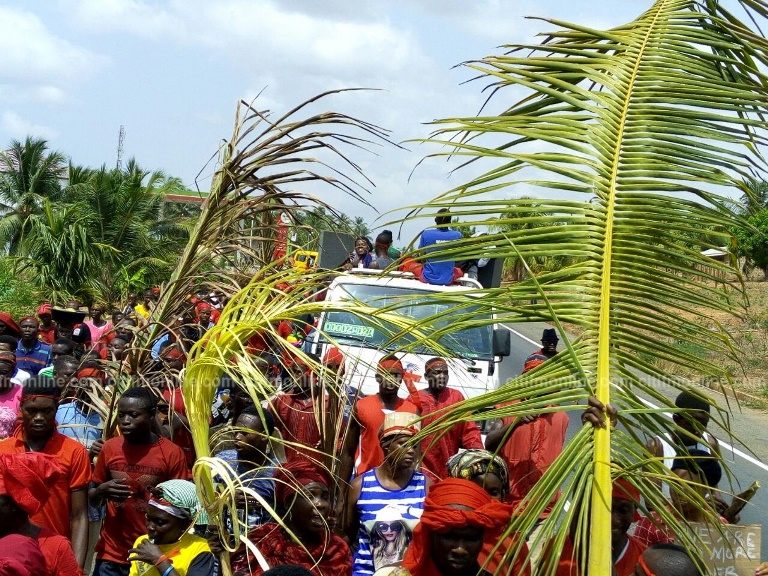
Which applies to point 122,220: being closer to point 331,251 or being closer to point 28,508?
point 331,251

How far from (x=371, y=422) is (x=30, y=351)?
554 centimetres

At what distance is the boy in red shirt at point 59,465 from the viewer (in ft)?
16.5

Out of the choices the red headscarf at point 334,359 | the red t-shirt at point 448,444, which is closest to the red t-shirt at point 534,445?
the red t-shirt at point 448,444

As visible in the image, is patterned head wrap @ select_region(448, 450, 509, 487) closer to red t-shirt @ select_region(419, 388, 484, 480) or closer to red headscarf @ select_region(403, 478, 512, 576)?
red headscarf @ select_region(403, 478, 512, 576)

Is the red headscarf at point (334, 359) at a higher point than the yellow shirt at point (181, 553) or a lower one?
higher

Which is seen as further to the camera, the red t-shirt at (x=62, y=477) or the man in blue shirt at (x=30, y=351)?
the man in blue shirt at (x=30, y=351)

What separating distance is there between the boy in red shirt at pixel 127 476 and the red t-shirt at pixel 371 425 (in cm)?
124

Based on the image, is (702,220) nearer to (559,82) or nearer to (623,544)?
(559,82)

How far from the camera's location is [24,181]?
32.1 m

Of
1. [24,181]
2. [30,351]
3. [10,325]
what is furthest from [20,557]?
[24,181]

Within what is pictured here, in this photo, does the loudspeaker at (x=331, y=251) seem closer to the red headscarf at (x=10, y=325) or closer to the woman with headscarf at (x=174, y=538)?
the red headscarf at (x=10, y=325)

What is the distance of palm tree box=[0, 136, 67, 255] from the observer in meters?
30.3

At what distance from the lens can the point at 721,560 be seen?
3.98 meters

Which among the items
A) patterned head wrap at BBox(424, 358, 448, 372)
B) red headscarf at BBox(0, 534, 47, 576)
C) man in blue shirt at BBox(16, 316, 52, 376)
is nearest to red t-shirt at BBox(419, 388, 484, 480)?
patterned head wrap at BBox(424, 358, 448, 372)
